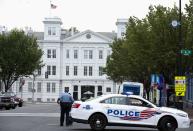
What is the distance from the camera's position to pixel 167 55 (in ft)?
122

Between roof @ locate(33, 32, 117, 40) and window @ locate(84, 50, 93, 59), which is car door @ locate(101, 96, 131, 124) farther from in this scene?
roof @ locate(33, 32, 117, 40)

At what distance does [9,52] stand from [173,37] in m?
31.5

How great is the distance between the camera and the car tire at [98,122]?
2147 centimetres

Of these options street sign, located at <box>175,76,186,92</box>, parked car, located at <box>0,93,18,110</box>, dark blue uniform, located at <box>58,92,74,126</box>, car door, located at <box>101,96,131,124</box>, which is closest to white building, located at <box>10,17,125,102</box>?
parked car, located at <box>0,93,18,110</box>

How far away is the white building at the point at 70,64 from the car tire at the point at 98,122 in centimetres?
8449

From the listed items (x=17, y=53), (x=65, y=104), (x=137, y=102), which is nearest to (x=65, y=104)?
(x=65, y=104)

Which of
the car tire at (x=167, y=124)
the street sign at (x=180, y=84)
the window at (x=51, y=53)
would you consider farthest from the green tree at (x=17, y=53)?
the car tire at (x=167, y=124)

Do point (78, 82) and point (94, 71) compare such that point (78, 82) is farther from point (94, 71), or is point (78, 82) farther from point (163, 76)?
point (163, 76)

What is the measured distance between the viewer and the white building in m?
106

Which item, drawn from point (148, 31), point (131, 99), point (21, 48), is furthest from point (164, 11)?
point (21, 48)

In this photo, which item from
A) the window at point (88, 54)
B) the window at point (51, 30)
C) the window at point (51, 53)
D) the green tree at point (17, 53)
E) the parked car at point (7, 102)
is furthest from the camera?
the window at point (88, 54)

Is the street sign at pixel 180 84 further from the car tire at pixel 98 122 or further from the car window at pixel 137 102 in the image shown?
the car tire at pixel 98 122

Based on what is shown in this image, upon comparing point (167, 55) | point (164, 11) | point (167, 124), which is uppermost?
point (164, 11)

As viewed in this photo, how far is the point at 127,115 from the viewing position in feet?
70.3
